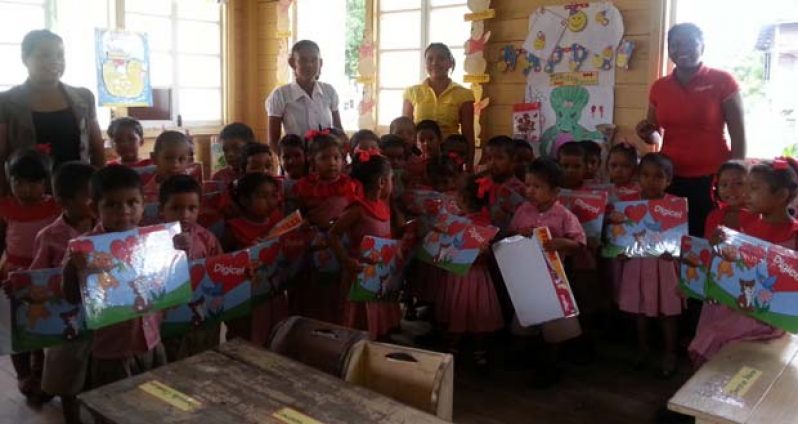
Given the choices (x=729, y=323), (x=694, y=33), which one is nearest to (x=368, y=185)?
(x=729, y=323)

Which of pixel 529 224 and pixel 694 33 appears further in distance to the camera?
pixel 694 33

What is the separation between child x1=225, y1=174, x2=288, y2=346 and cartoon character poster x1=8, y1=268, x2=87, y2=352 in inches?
29.6

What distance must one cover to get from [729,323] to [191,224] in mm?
1969

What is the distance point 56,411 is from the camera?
9.12 ft

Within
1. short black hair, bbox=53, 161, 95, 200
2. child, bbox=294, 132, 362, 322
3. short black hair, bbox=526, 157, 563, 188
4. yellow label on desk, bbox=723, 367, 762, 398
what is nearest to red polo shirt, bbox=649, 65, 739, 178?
short black hair, bbox=526, 157, 563, 188

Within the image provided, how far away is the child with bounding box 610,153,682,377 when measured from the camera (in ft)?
10.2

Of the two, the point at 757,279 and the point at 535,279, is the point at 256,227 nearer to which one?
the point at 535,279

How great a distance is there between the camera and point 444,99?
4.28 metres

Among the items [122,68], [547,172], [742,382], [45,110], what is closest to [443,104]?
[547,172]

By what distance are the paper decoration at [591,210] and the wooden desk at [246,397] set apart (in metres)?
1.65

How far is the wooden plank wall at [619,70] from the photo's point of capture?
412 centimetres

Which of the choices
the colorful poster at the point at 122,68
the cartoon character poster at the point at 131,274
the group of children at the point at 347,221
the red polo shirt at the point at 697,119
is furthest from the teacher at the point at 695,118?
the colorful poster at the point at 122,68

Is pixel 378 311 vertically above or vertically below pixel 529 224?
below

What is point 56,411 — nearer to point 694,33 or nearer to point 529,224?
point 529,224
